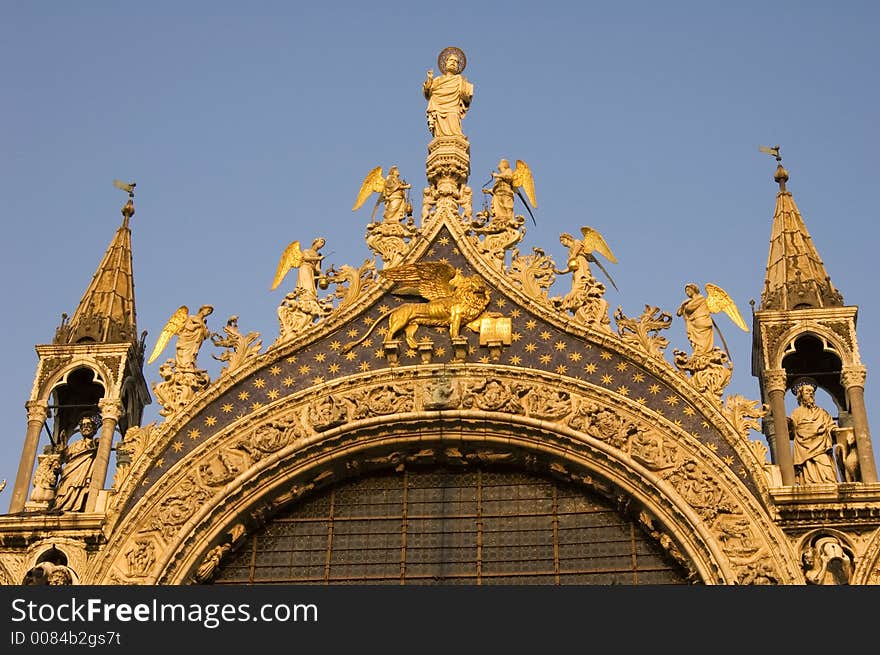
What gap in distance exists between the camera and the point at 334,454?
2344cm

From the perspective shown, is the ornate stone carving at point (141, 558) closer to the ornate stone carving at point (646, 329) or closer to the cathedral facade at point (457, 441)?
the cathedral facade at point (457, 441)

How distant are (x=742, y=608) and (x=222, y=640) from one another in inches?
210

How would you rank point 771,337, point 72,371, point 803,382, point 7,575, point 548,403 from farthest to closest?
1. point 72,371
2. point 803,382
3. point 771,337
4. point 548,403
5. point 7,575

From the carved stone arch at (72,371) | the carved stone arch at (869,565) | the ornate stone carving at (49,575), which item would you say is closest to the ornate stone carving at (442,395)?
the carved stone arch at (72,371)

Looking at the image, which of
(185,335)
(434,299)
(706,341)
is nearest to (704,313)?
(706,341)

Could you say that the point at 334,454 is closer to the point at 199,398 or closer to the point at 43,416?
the point at 199,398

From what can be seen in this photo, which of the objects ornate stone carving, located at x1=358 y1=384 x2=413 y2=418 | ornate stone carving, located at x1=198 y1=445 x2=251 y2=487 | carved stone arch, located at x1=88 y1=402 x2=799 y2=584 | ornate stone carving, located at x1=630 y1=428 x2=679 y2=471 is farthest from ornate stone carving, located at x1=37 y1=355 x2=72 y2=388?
ornate stone carving, located at x1=630 y1=428 x2=679 y2=471

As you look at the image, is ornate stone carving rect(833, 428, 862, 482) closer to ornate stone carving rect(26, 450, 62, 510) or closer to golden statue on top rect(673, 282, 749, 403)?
golden statue on top rect(673, 282, 749, 403)

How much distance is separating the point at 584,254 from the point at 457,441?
3.25 metres

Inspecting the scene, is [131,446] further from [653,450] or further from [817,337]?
[817,337]

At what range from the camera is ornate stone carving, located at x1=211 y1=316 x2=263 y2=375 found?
2423 centimetres

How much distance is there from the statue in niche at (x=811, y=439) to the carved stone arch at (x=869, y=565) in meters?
1.04

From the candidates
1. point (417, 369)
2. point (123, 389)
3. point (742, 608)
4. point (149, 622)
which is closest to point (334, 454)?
point (417, 369)

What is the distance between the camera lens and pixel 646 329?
78.3 ft
